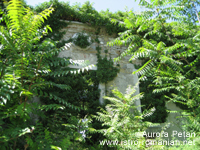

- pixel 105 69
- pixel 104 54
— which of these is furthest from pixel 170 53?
pixel 104 54

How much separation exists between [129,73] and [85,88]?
148 centimetres

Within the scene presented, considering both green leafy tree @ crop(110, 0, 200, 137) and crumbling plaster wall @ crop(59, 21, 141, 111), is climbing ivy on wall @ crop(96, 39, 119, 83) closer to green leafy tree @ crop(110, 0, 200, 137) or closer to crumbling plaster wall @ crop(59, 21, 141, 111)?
crumbling plaster wall @ crop(59, 21, 141, 111)

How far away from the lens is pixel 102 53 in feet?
16.5

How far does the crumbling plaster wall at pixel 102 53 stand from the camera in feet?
15.3

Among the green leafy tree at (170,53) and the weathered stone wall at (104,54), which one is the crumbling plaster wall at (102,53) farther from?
the green leafy tree at (170,53)

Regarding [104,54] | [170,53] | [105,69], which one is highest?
[104,54]

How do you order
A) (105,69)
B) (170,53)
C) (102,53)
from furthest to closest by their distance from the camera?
(102,53) < (105,69) < (170,53)

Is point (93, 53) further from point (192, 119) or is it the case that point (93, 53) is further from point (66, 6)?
point (192, 119)

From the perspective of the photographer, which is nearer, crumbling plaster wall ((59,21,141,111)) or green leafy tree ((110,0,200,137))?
green leafy tree ((110,0,200,137))

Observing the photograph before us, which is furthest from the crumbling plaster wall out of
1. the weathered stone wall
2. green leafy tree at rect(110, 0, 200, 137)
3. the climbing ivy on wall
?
green leafy tree at rect(110, 0, 200, 137)

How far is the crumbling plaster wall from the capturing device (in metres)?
4.66

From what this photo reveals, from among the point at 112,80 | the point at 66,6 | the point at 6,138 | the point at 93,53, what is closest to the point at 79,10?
the point at 66,6

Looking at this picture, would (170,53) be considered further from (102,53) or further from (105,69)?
(102,53)

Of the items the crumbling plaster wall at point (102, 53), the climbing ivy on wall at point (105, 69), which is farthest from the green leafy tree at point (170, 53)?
the crumbling plaster wall at point (102, 53)
